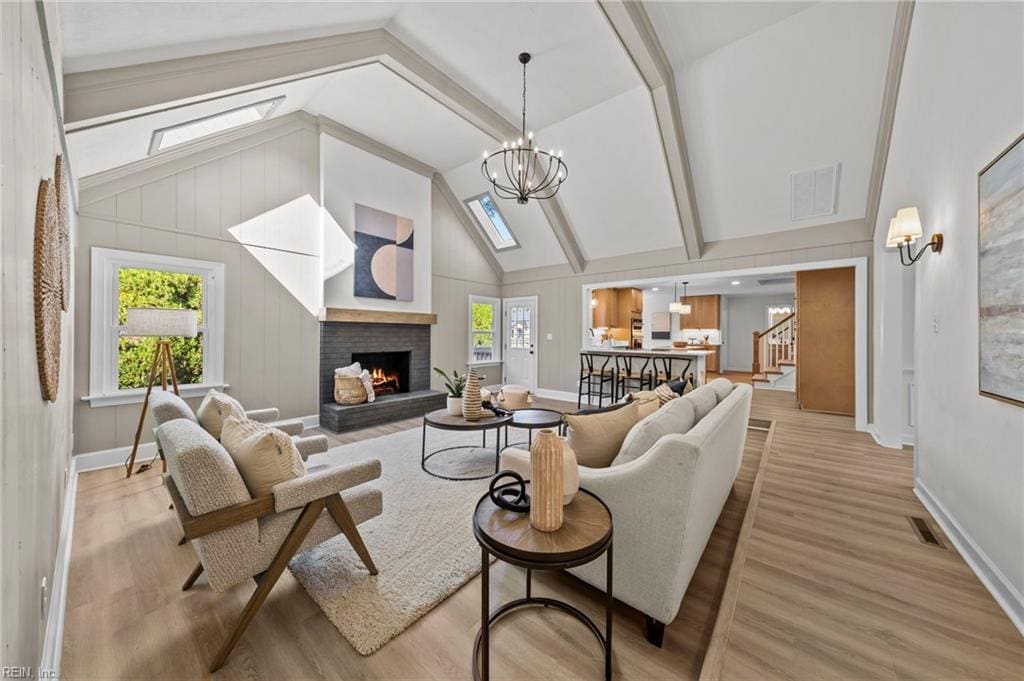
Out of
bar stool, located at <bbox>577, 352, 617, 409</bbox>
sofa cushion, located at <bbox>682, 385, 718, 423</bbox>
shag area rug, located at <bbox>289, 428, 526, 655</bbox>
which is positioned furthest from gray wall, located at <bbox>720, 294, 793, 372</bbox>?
shag area rug, located at <bbox>289, 428, 526, 655</bbox>

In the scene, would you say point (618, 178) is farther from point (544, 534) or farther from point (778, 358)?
point (778, 358)

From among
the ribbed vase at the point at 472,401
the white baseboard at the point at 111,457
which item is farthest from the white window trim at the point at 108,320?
the ribbed vase at the point at 472,401

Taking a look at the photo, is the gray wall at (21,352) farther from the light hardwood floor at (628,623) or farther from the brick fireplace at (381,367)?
the brick fireplace at (381,367)

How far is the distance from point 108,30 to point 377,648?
10.9ft

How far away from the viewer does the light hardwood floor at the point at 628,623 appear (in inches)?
59.1

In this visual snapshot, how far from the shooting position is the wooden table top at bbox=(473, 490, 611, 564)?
1221 millimetres

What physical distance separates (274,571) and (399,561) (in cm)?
68

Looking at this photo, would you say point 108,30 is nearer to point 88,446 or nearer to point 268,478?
point 268,478

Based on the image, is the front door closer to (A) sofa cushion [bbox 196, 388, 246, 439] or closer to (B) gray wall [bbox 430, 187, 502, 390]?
(B) gray wall [bbox 430, 187, 502, 390]

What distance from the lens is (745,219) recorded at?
5.35 meters

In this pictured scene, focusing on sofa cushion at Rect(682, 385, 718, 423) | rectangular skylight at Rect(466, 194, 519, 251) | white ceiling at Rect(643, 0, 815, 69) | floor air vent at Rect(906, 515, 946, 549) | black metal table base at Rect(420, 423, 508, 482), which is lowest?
floor air vent at Rect(906, 515, 946, 549)

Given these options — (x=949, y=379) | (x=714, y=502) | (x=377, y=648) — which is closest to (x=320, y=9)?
(x=377, y=648)

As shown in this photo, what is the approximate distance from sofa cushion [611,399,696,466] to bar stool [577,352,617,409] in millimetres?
4344

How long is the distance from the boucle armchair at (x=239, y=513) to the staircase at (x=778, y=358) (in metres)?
8.39
